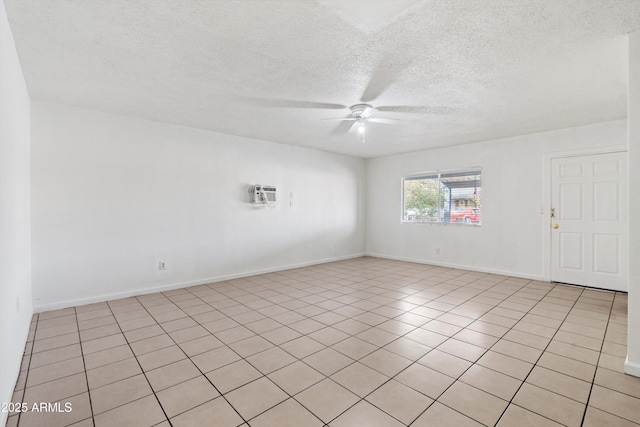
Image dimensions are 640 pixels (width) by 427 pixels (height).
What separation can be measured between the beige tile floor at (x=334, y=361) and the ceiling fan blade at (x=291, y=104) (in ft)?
7.79

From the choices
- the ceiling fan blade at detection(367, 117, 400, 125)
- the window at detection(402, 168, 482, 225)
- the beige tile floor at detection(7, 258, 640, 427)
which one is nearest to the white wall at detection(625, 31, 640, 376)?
the beige tile floor at detection(7, 258, 640, 427)

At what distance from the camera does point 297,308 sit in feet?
11.7

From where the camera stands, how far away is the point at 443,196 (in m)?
6.08

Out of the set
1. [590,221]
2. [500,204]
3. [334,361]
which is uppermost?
[500,204]

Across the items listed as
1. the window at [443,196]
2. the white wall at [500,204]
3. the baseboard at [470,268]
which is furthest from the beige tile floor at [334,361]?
the window at [443,196]

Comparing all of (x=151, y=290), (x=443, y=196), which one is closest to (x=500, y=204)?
(x=443, y=196)

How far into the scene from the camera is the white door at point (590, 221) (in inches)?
162

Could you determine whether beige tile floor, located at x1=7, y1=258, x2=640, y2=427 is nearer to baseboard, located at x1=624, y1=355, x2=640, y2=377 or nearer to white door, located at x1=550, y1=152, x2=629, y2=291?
baseboard, located at x1=624, y1=355, x2=640, y2=377

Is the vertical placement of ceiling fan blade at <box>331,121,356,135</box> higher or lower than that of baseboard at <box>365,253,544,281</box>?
higher

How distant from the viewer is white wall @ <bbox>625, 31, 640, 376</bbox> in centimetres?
→ 211

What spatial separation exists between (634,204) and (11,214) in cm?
442

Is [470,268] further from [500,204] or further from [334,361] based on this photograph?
[334,361]

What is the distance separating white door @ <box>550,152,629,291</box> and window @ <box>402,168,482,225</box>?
1.19m

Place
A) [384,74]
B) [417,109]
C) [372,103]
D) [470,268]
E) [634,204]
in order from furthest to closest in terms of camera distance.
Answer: [470,268] → [417,109] → [372,103] → [384,74] → [634,204]
